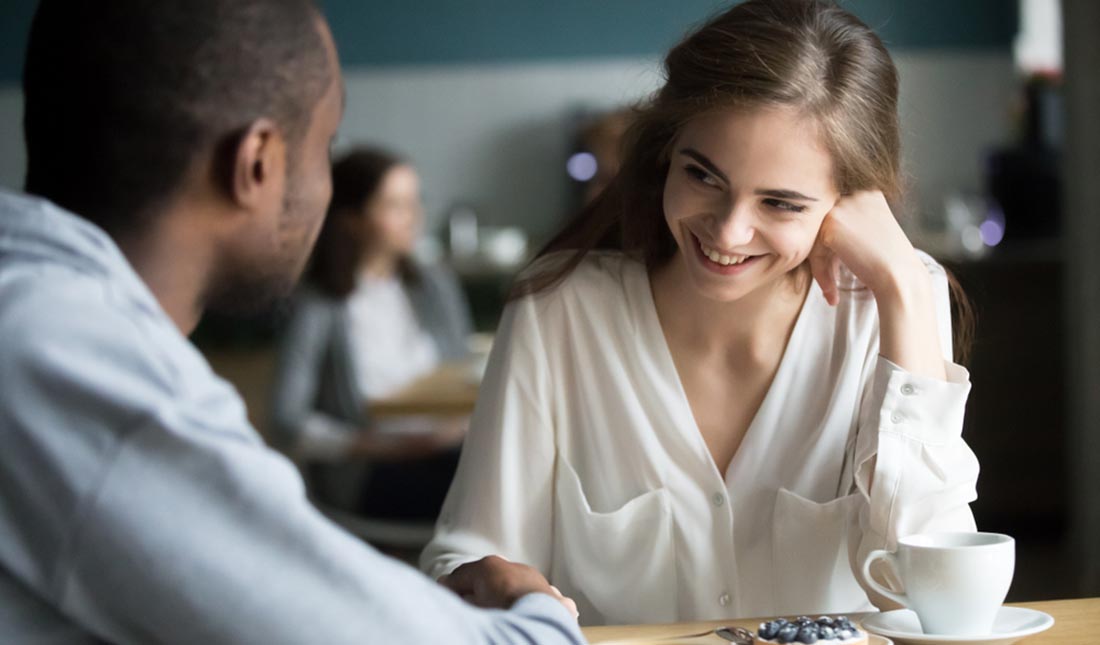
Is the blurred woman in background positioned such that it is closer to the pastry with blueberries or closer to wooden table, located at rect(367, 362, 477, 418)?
wooden table, located at rect(367, 362, 477, 418)

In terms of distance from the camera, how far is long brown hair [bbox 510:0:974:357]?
139 cm

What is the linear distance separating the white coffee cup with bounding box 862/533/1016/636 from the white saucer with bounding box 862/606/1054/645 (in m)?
0.02

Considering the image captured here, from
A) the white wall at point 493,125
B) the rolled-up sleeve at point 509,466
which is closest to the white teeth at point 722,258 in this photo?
the rolled-up sleeve at point 509,466

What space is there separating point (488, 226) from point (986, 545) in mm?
5565

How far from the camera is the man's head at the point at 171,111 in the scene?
0.81m

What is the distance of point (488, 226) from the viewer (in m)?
6.58

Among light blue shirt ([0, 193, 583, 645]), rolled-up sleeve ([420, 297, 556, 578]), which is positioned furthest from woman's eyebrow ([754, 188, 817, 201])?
light blue shirt ([0, 193, 583, 645])

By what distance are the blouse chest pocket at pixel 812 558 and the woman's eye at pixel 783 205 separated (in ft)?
1.03

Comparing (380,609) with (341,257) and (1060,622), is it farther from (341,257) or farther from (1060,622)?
(341,257)

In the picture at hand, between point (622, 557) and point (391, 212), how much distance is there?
8.71ft

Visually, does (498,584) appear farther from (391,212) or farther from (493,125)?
(493,125)

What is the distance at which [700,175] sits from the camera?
1.39 m

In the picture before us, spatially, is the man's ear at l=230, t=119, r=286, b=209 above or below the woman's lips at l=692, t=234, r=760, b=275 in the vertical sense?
above

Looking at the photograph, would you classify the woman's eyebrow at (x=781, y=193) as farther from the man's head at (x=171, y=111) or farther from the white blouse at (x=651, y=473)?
the man's head at (x=171, y=111)
